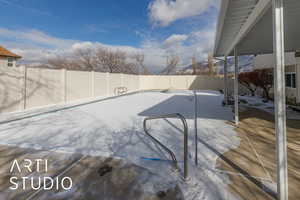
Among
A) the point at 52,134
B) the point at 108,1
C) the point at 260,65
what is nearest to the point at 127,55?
the point at 108,1

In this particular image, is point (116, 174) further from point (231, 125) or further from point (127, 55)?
point (127, 55)

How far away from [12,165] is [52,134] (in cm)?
146

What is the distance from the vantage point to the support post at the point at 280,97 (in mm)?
1589

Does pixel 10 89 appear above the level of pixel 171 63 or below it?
below

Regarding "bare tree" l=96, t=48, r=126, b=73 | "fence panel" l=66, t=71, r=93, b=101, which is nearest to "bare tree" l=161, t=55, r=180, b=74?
"bare tree" l=96, t=48, r=126, b=73

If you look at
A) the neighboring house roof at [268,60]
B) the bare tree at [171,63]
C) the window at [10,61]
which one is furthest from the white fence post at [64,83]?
the bare tree at [171,63]

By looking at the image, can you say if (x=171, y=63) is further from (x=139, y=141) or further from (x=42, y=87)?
(x=139, y=141)

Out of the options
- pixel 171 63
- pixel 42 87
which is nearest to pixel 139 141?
pixel 42 87

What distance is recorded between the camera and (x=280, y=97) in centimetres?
161

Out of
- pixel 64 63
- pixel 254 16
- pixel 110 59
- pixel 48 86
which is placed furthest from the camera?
pixel 64 63

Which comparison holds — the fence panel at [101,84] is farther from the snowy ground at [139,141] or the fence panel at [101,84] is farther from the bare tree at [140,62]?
the bare tree at [140,62]

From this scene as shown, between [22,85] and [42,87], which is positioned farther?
[42,87]

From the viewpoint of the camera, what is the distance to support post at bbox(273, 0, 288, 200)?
1.59m

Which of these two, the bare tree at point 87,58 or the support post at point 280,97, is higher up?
the bare tree at point 87,58
